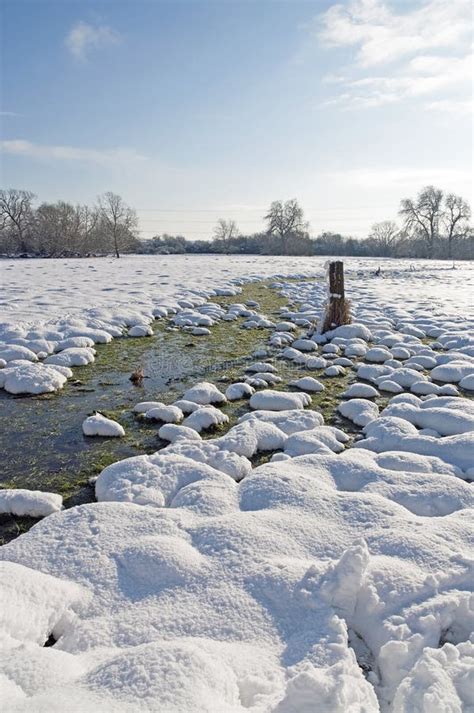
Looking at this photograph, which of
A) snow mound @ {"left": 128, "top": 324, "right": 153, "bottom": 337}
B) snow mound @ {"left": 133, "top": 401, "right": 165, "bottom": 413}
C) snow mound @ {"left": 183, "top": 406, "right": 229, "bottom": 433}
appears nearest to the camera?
snow mound @ {"left": 183, "top": 406, "right": 229, "bottom": 433}

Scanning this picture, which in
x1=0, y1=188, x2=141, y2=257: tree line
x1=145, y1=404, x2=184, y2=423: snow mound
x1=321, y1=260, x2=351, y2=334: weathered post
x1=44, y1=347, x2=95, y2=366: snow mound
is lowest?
x1=145, y1=404, x2=184, y2=423: snow mound

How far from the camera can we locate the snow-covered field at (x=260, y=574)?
1.32m

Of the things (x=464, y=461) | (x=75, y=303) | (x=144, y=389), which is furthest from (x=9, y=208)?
(x=464, y=461)

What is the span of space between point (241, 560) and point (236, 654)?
47 centimetres

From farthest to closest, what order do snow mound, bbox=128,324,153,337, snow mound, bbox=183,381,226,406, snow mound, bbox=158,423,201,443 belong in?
snow mound, bbox=128,324,153,337 → snow mound, bbox=183,381,226,406 → snow mound, bbox=158,423,201,443

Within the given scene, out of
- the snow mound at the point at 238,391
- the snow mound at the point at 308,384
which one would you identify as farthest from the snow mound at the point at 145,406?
the snow mound at the point at 308,384

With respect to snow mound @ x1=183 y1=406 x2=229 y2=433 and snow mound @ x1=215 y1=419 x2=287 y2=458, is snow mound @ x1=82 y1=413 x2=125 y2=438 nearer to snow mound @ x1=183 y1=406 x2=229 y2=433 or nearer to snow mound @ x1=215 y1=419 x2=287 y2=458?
snow mound @ x1=183 y1=406 x2=229 y2=433

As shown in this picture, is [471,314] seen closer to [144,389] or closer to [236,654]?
[144,389]

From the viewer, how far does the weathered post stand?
7.48 meters

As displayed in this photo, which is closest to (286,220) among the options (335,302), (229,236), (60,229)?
(229,236)

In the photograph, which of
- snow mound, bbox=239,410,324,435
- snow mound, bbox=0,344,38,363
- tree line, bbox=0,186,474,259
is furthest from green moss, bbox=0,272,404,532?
tree line, bbox=0,186,474,259

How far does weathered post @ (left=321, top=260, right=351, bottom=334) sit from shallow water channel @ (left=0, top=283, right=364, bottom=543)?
1.22m

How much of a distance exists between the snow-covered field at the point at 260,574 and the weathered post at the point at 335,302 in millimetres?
3568

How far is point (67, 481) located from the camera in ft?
9.84
